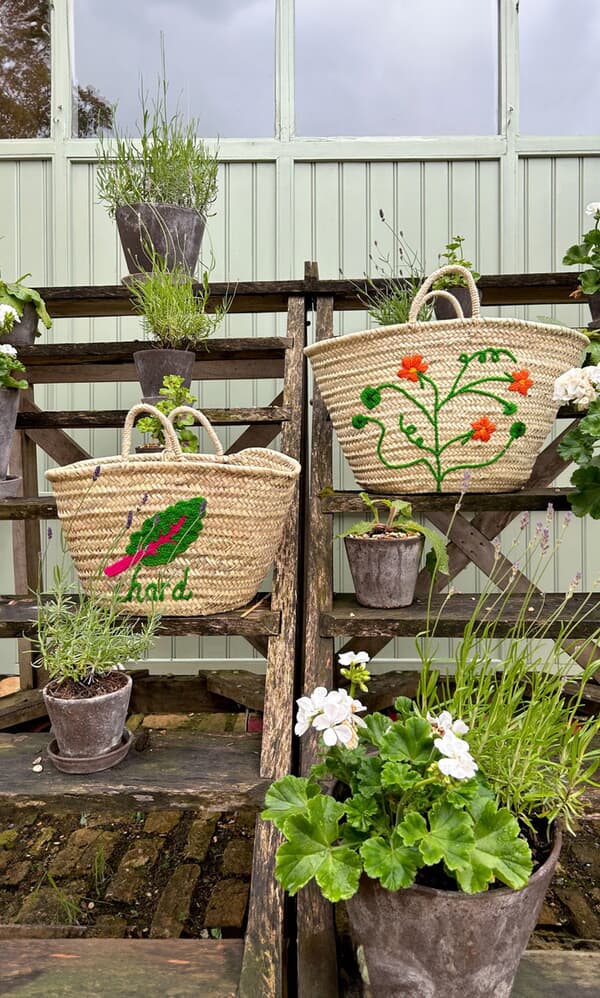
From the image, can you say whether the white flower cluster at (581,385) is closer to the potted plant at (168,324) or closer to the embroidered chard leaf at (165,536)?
the embroidered chard leaf at (165,536)

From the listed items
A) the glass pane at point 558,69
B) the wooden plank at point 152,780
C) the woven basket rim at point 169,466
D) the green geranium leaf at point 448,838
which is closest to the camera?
the green geranium leaf at point 448,838

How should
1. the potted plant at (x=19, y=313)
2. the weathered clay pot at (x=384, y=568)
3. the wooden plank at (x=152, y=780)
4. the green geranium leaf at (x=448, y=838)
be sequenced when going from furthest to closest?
the potted plant at (x=19, y=313), the weathered clay pot at (x=384, y=568), the wooden plank at (x=152, y=780), the green geranium leaf at (x=448, y=838)

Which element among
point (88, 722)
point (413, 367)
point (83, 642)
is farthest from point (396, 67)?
point (88, 722)

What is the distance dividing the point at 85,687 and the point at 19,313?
1103mm

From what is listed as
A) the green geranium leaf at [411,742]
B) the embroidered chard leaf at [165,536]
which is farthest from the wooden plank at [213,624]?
the green geranium leaf at [411,742]

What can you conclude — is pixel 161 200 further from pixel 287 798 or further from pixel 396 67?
pixel 287 798

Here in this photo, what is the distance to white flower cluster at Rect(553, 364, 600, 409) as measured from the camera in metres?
1.35

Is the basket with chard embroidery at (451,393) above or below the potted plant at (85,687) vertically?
above

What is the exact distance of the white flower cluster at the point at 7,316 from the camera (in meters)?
1.68

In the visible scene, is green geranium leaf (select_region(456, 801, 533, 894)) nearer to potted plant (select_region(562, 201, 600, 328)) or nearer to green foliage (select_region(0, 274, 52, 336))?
potted plant (select_region(562, 201, 600, 328))

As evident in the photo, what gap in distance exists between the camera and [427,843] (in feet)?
2.54

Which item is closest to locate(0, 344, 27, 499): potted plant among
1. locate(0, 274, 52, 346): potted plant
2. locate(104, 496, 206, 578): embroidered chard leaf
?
locate(0, 274, 52, 346): potted plant

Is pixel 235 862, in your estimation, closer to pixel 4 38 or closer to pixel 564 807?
pixel 564 807

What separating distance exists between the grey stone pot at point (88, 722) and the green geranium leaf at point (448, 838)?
0.58 metres
